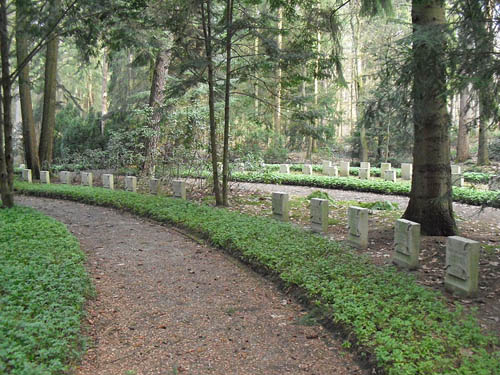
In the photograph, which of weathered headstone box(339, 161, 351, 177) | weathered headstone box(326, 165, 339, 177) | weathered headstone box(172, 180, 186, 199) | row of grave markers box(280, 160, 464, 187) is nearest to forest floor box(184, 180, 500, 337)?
weathered headstone box(172, 180, 186, 199)

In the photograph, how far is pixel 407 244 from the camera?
6.22 m

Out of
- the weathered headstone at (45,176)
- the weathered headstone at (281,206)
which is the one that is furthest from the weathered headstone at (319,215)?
the weathered headstone at (45,176)

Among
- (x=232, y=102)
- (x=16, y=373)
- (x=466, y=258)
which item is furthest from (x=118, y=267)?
(x=232, y=102)

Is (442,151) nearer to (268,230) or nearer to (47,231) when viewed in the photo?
(268,230)

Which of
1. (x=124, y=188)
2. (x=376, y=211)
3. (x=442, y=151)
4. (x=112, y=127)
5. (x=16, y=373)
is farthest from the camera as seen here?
(x=112, y=127)

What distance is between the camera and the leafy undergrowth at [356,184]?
1250 centimetres

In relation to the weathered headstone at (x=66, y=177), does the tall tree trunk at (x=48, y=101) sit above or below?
above

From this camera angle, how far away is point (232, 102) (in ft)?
66.4

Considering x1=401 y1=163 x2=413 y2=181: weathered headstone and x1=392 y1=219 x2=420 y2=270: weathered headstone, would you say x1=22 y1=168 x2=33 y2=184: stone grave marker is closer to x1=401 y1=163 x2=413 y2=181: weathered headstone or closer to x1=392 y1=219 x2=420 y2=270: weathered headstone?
x1=401 y1=163 x2=413 y2=181: weathered headstone

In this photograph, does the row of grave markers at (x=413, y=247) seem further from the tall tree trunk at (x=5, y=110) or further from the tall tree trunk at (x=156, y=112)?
the tall tree trunk at (x=5, y=110)

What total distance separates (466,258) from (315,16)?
749cm

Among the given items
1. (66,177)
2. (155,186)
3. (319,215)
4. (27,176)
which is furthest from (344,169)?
(27,176)

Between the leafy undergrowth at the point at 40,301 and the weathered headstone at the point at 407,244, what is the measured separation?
166 inches

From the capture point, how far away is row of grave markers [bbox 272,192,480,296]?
16.7 feet
